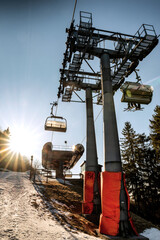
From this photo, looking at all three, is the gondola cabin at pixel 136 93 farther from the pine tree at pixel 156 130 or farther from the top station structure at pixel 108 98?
the pine tree at pixel 156 130

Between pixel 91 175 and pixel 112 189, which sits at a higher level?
pixel 91 175

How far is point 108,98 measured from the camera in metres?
7.62

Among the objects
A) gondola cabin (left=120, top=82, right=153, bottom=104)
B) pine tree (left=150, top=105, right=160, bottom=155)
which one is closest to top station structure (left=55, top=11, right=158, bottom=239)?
gondola cabin (left=120, top=82, right=153, bottom=104)

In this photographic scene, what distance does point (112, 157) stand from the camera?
6602 millimetres

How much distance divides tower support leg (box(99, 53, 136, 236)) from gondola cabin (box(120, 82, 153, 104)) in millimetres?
1253

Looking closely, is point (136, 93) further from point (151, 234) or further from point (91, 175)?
point (151, 234)

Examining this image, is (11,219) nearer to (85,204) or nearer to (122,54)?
(85,204)

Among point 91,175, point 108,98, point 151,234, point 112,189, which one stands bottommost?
point 151,234

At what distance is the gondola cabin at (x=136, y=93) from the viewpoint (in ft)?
26.2

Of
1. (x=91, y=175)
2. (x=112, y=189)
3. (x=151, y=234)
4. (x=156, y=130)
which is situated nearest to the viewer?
Answer: (x=112, y=189)

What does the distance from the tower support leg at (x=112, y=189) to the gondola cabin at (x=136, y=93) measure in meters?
1.25

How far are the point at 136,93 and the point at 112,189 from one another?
502 centimetres

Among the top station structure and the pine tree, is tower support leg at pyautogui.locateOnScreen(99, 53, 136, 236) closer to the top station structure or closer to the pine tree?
the top station structure

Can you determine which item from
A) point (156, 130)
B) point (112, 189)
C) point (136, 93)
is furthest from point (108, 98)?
point (156, 130)
